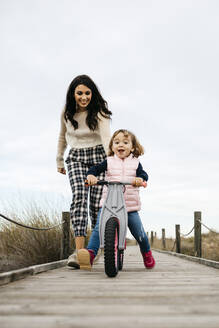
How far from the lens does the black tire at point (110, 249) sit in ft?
9.29

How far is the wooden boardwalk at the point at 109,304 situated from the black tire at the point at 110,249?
12.1 inches

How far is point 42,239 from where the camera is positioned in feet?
19.3

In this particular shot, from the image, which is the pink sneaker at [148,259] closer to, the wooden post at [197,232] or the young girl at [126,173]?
the young girl at [126,173]

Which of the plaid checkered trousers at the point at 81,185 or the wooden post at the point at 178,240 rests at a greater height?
the plaid checkered trousers at the point at 81,185

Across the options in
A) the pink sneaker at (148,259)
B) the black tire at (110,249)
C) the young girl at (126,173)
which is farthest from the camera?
the pink sneaker at (148,259)

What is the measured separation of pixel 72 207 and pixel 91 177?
0.72m

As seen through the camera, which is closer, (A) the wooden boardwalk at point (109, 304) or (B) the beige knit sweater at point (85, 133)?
(A) the wooden boardwalk at point (109, 304)

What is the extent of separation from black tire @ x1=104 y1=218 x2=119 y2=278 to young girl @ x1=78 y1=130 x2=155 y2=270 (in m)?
0.45

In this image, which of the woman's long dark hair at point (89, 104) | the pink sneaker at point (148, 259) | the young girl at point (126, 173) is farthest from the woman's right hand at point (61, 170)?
the pink sneaker at point (148, 259)

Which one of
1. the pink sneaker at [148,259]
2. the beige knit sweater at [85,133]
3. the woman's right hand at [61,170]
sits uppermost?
the beige knit sweater at [85,133]

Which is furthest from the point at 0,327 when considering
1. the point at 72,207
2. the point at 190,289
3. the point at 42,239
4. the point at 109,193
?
the point at 42,239

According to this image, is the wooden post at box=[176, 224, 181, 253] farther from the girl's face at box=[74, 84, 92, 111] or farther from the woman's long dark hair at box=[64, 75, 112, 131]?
the girl's face at box=[74, 84, 92, 111]

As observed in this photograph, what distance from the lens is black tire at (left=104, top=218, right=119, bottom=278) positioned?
2832mm

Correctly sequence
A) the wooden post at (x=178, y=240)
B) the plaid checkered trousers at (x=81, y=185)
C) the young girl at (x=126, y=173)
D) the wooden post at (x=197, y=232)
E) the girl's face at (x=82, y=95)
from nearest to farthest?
the young girl at (x=126, y=173) < the plaid checkered trousers at (x=81, y=185) < the girl's face at (x=82, y=95) < the wooden post at (x=197, y=232) < the wooden post at (x=178, y=240)
